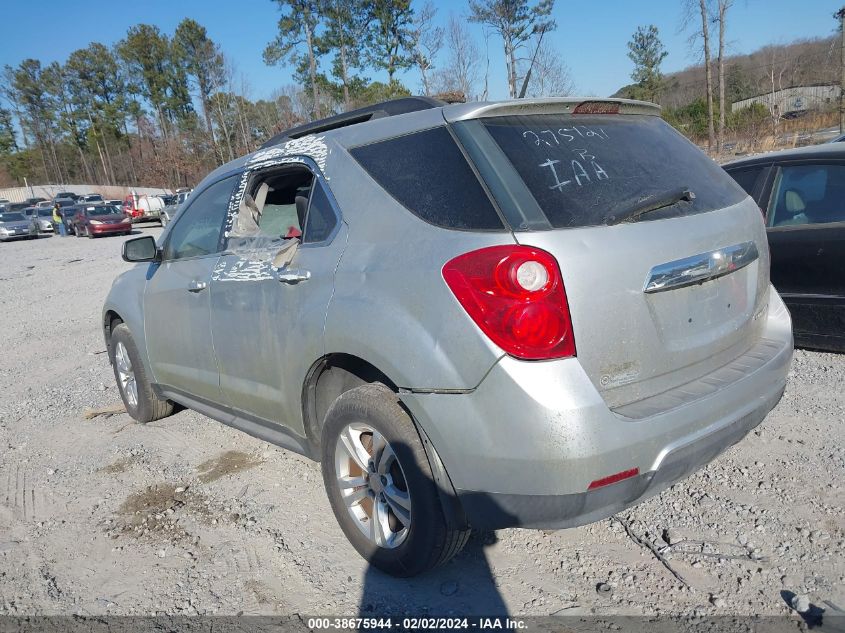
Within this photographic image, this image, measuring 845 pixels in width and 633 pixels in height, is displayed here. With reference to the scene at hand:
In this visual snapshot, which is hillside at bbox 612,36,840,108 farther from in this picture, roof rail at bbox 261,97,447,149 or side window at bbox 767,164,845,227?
roof rail at bbox 261,97,447,149

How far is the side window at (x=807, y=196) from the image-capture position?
4.52 m

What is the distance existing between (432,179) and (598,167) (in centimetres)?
65

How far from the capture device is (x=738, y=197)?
289 centimetres

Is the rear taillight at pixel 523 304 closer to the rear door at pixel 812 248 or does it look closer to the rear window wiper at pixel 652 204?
the rear window wiper at pixel 652 204

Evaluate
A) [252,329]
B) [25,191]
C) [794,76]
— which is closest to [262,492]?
[252,329]

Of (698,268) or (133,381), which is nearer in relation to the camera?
(698,268)

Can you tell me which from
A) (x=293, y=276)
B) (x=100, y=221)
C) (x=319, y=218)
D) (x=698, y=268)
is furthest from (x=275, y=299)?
(x=100, y=221)

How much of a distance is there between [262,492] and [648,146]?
106 inches

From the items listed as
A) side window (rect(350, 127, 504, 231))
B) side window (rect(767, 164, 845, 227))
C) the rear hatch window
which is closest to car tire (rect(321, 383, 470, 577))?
side window (rect(350, 127, 504, 231))

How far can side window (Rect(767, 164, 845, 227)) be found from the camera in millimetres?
4523

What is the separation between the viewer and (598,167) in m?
2.49

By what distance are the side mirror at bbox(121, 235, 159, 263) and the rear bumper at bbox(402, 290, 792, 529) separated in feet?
8.69

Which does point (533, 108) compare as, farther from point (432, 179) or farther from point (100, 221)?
point (100, 221)

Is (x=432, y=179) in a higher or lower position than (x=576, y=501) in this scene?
higher
